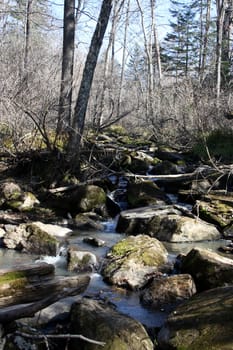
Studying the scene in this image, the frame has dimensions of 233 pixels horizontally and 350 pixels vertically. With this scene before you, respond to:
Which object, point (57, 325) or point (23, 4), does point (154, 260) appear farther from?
point (23, 4)

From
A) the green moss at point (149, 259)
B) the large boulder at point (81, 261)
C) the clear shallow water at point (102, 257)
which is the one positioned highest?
the green moss at point (149, 259)

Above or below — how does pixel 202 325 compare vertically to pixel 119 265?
above

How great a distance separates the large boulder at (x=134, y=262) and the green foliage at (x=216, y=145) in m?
6.95

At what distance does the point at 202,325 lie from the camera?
4172 mm

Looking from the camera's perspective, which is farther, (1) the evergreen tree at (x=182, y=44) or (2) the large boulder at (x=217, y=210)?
(1) the evergreen tree at (x=182, y=44)

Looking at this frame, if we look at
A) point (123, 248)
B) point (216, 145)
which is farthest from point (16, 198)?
point (216, 145)

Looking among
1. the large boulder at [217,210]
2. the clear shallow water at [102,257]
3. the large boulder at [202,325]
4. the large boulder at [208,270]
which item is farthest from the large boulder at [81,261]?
the large boulder at [217,210]

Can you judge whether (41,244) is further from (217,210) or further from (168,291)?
(217,210)

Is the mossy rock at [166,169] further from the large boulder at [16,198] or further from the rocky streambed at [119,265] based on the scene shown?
the large boulder at [16,198]

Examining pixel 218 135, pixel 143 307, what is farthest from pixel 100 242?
pixel 218 135

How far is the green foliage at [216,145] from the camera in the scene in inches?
534

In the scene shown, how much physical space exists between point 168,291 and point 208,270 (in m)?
0.69

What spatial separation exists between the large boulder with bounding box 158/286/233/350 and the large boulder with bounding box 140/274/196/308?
2.86 feet

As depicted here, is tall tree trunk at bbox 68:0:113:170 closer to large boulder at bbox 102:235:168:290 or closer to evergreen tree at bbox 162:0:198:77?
large boulder at bbox 102:235:168:290
